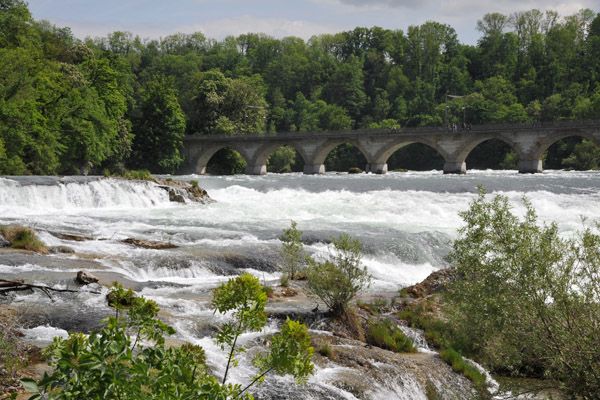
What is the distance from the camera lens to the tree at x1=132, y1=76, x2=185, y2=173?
58.5 meters

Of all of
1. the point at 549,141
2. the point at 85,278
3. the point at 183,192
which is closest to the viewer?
the point at 85,278

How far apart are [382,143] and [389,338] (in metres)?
56.5

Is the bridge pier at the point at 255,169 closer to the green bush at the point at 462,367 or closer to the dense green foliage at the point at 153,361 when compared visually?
the green bush at the point at 462,367

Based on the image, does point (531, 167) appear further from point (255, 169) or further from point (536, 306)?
point (536, 306)

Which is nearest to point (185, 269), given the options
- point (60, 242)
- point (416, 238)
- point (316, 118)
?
point (60, 242)

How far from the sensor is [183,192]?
31.6m

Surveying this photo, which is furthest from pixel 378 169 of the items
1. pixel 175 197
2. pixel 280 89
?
pixel 280 89

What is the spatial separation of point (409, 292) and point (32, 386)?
9.94 metres

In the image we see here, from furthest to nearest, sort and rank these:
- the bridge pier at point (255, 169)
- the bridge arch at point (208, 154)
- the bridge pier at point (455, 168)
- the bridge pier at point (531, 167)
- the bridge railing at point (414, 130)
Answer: the bridge pier at point (255, 169) < the bridge arch at point (208, 154) < the bridge pier at point (455, 168) < the bridge pier at point (531, 167) < the bridge railing at point (414, 130)

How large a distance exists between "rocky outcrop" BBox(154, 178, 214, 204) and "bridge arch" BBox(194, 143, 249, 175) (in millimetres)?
30649

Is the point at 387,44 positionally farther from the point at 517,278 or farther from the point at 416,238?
the point at 517,278

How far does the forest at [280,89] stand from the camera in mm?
37969

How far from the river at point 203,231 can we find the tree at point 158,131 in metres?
24.3

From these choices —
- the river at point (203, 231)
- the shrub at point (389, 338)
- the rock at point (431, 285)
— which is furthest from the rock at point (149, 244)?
the shrub at point (389, 338)
